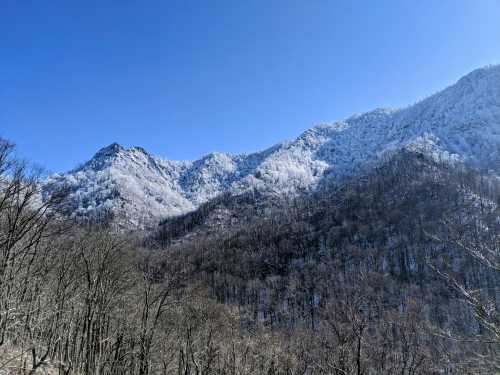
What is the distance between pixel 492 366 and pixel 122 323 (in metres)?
30.4

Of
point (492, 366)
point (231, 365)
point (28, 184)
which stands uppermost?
point (28, 184)

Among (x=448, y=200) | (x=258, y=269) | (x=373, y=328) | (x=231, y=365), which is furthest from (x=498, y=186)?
(x=231, y=365)

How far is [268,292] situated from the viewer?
13475 cm

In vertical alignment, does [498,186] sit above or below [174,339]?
above

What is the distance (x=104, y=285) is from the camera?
2467 centimetres

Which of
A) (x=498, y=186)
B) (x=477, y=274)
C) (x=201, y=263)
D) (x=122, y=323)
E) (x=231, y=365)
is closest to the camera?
(x=122, y=323)

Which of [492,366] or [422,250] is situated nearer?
[492,366]

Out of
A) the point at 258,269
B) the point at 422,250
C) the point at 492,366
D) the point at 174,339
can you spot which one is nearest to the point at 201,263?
the point at 258,269

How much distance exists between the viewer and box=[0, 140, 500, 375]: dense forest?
18.5m

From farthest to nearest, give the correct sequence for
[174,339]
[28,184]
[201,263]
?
1. [201,263]
2. [174,339]
3. [28,184]

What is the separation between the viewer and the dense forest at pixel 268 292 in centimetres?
1855

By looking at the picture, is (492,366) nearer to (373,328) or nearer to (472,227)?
(373,328)

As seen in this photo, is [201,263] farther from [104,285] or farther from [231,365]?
[104,285]

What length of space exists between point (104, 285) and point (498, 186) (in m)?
212
